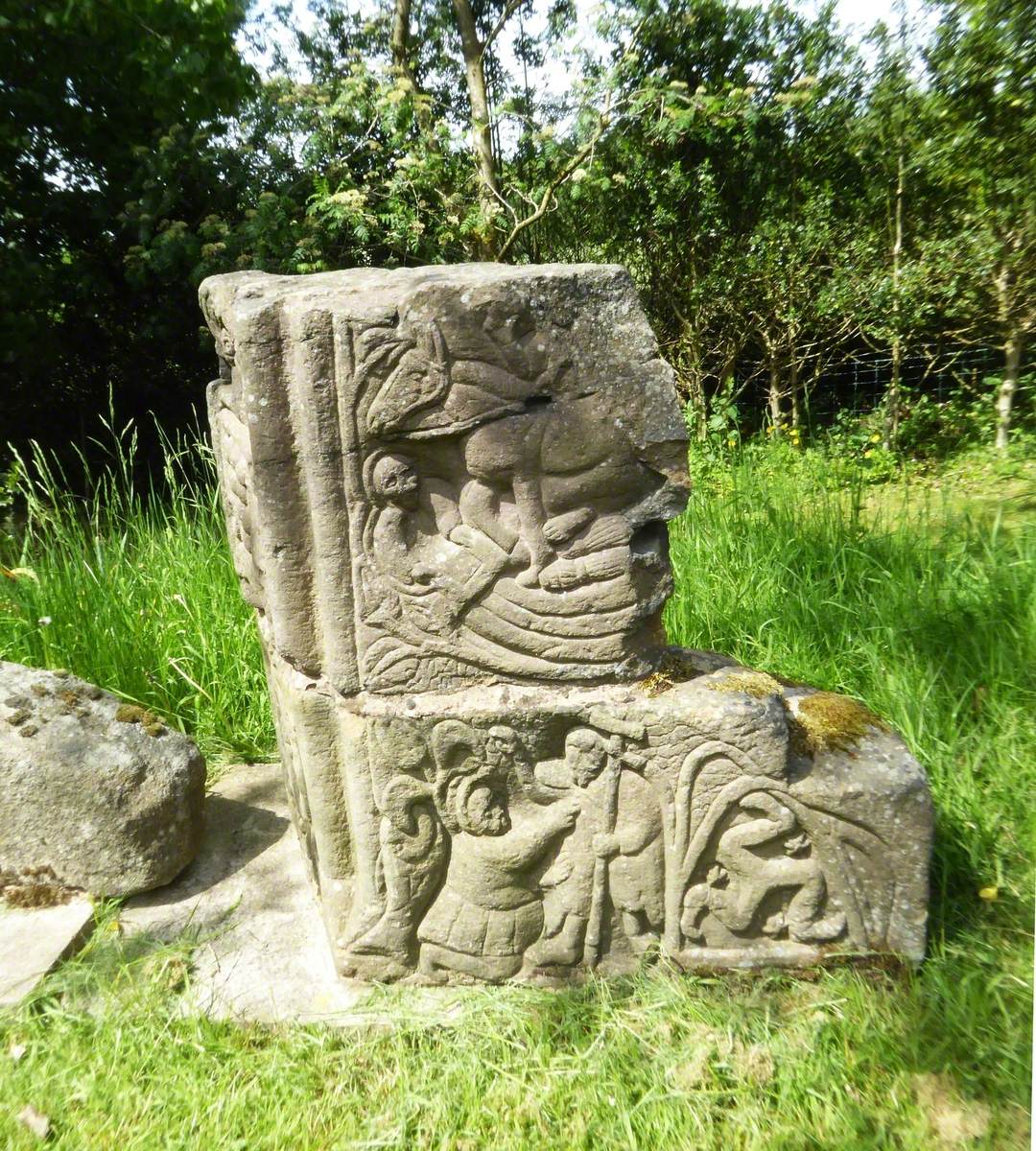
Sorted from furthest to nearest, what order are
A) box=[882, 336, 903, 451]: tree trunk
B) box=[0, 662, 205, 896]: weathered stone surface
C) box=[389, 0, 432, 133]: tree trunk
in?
box=[882, 336, 903, 451]: tree trunk < box=[389, 0, 432, 133]: tree trunk < box=[0, 662, 205, 896]: weathered stone surface

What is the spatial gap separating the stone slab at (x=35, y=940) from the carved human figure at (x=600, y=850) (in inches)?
46.2

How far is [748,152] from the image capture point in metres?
7.21

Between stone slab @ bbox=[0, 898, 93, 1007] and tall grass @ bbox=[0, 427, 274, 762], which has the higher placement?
tall grass @ bbox=[0, 427, 274, 762]

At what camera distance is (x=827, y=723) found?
2141mm

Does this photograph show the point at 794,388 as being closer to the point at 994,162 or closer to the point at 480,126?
the point at 994,162

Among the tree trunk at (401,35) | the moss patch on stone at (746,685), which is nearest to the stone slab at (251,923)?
the moss patch on stone at (746,685)

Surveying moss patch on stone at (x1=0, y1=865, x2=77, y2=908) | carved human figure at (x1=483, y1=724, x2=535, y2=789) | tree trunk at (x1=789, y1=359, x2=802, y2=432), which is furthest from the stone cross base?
tree trunk at (x1=789, y1=359, x2=802, y2=432)

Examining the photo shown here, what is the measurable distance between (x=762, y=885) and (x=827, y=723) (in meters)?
0.40

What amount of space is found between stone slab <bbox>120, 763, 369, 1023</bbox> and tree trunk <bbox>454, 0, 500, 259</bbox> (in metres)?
4.73

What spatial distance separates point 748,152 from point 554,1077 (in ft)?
23.1

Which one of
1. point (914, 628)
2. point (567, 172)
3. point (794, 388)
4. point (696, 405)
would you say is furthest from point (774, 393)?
point (914, 628)

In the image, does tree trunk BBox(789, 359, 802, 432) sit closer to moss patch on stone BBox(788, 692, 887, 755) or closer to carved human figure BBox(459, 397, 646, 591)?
moss patch on stone BBox(788, 692, 887, 755)

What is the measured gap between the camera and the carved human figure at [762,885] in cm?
204

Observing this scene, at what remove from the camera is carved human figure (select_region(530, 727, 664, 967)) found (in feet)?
6.72
